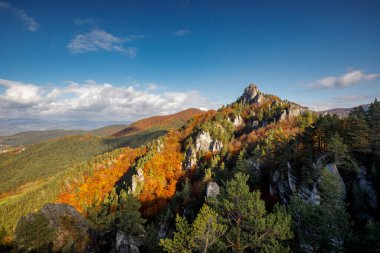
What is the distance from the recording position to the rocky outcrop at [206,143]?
110088 mm

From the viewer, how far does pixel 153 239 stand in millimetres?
37438

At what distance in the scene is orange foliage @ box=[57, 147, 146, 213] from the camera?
122 metres

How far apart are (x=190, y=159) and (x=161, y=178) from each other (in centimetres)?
1685

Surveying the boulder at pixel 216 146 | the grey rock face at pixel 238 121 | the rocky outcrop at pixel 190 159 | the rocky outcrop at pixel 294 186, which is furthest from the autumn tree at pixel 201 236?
the grey rock face at pixel 238 121

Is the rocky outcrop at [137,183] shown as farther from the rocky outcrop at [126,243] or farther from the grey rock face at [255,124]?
the grey rock face at [255,124]

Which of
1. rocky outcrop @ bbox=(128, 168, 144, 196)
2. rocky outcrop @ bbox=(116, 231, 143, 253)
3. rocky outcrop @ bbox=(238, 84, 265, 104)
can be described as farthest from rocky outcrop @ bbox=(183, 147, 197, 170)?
rocky outcrop @ bbox=(238, 84, 265, 104)

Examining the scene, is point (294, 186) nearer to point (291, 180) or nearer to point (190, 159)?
point (291, 180)

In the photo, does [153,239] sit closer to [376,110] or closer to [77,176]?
[376,110]

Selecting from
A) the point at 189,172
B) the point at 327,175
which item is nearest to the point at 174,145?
the point at 189,172

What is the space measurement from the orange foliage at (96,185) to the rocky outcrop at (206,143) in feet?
182

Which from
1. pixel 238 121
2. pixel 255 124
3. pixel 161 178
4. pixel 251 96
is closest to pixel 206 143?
pixel 161 178

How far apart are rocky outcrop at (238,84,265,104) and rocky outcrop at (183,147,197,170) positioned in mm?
72620

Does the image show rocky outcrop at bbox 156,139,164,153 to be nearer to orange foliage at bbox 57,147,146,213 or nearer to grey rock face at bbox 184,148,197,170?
grey rock face at bbox 184,148,197,170

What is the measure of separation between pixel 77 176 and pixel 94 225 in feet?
348
